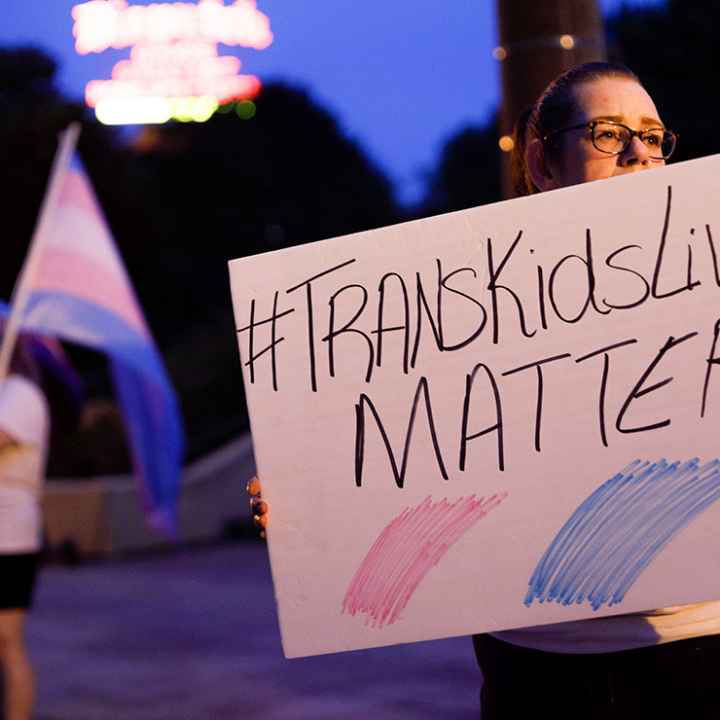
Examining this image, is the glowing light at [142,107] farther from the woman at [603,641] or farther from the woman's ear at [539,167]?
the woman at [603,641]

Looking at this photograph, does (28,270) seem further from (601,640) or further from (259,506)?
(601,640)

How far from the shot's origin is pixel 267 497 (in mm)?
2379

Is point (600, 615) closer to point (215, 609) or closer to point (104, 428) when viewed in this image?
point (215, 609)

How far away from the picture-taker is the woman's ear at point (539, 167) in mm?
2523

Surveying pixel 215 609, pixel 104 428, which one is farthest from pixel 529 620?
pixel 104 428

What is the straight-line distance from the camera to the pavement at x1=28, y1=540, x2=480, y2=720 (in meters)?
6.86

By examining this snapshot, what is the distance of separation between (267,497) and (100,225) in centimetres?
456

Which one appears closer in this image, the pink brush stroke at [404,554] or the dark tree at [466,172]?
the pink brush stroke at [404,554]

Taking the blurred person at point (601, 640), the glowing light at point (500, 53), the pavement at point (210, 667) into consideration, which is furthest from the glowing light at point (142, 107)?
the blurred person at point (601, 640)

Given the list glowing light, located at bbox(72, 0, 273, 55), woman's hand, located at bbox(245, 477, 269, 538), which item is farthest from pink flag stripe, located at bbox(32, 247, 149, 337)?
glowing light, located at bbox(72, 0, 273, 55)

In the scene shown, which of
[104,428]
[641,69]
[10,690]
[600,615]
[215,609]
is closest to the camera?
[600,615]

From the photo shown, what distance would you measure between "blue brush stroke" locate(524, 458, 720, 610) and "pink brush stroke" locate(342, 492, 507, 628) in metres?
0.15

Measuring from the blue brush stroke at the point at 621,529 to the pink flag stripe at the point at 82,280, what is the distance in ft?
14.9

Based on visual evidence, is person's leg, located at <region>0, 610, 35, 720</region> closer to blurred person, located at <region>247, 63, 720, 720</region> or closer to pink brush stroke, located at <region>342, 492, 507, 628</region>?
blurred person, located at <region>247, 63, 720, 720</region>
